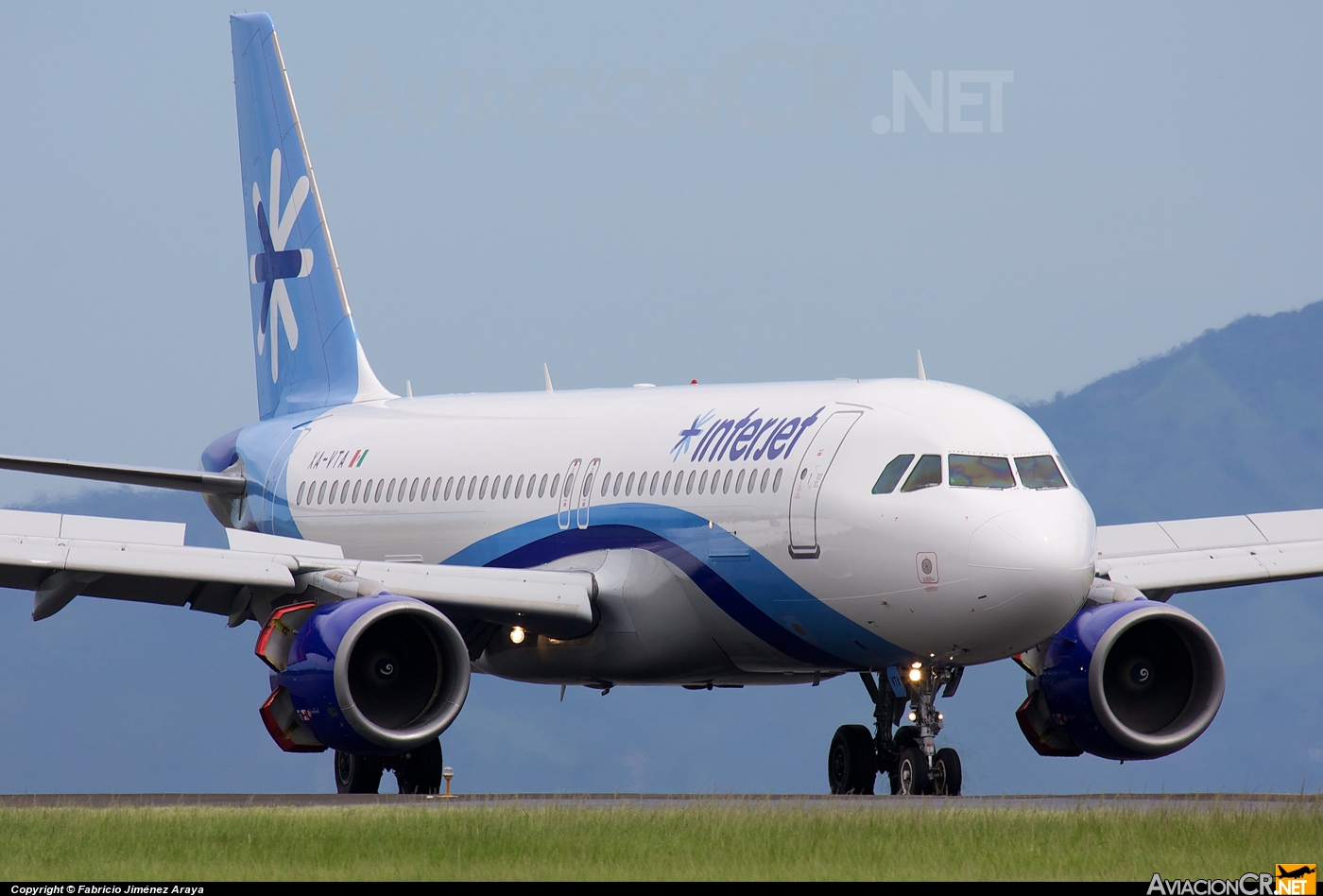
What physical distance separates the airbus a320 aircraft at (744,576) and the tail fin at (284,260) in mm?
6362

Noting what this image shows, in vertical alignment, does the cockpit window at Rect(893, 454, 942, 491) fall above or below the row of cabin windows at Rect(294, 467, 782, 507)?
above

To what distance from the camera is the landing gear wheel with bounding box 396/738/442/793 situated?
73.5ft

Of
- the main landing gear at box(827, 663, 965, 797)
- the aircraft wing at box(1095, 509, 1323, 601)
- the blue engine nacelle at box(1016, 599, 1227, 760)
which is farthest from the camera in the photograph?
the aircraft wing at box(1095, 509, 1323, 601)

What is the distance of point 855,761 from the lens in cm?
2162

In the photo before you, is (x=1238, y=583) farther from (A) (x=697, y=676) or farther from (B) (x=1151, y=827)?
(B) (x=1151, y=827)

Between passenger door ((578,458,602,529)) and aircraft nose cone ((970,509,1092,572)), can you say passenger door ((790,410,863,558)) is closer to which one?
aircraft nose cone ((970,509,1092,572))

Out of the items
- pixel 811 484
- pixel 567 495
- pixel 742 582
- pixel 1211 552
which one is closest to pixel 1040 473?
pixel 811 484

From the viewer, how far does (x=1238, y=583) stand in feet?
75.3

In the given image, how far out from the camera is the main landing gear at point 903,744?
19734 millimetres

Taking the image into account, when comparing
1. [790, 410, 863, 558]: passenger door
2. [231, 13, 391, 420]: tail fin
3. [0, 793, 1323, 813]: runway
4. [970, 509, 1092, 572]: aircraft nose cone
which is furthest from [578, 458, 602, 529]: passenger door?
[231, 13, 391, 420]: tail fin

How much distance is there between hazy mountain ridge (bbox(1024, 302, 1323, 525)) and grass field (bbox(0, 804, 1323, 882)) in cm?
14721

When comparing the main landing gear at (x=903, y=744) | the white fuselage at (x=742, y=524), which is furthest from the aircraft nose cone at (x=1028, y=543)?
the main landing gear at (x=903, y=744)

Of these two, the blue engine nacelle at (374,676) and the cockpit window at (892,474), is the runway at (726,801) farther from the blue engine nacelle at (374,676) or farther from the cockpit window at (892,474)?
the cockpit window at (892,474)

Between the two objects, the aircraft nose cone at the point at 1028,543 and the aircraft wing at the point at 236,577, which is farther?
the aircraft wing at the point at 236,577
